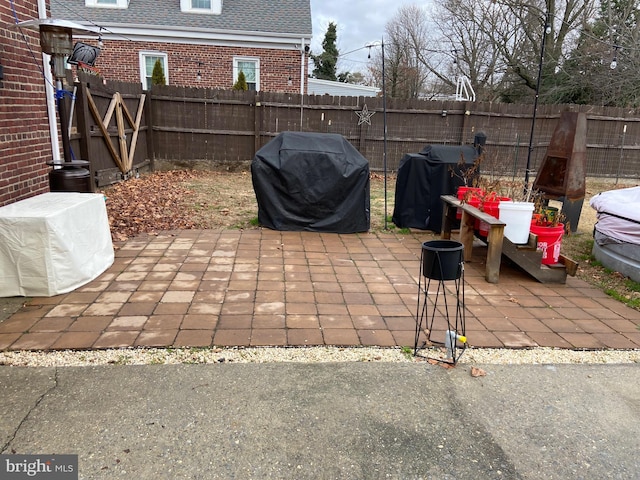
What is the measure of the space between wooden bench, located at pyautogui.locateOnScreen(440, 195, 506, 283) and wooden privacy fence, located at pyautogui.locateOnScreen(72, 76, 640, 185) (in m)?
4.89

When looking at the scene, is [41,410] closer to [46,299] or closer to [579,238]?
[46,299]

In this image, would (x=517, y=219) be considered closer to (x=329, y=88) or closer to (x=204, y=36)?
(x=204, y=36)

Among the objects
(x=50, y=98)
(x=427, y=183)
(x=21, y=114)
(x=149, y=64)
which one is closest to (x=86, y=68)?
(x=149, y=64)

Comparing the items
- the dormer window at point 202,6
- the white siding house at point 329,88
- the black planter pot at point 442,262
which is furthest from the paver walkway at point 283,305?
the white siding house at point 329,88

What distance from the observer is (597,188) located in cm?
1191

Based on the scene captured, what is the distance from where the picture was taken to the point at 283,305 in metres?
Result: 4.02

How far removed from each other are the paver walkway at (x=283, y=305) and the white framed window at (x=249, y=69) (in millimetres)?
10859

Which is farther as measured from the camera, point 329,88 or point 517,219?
point 329,88

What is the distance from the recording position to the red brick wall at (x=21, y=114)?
4758 millimetres

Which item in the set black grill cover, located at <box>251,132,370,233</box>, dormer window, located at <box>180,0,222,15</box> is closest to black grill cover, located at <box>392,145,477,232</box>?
black grill cover, located at <box>251,132,370,233</box>

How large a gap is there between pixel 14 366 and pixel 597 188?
509 inches

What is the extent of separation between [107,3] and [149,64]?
2416 millimetres

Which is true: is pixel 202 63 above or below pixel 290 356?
above

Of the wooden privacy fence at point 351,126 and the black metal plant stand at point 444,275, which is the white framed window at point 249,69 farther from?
the black metal plant stand at point 444,275
